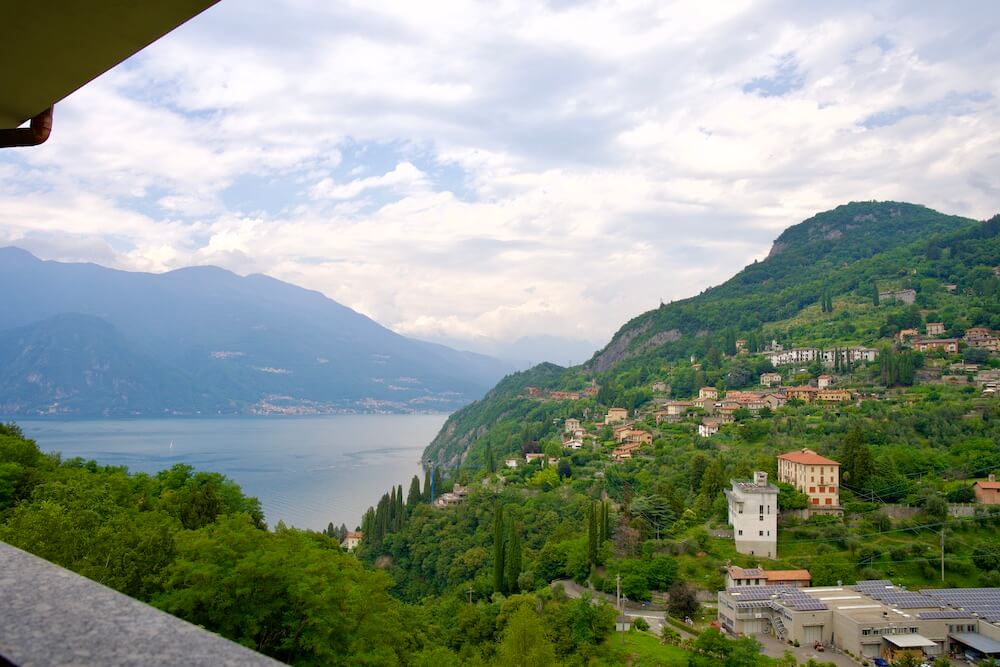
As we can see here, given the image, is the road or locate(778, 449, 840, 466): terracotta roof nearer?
the road

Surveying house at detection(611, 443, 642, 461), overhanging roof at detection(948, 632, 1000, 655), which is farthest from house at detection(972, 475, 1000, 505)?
house at detection(611, 443, 642, 461)

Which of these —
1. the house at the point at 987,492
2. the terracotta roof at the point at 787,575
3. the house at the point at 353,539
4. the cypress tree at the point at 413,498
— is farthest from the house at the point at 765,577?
the house at the point at 353,539

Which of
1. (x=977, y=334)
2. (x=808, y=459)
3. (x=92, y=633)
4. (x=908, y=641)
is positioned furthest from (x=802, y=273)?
(x=92, y=633)

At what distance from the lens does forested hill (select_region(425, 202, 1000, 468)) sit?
47.4 metres

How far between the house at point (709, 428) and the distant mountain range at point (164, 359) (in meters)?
103

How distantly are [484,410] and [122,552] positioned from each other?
5909 centimetres

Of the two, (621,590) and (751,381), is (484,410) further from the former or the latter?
(621,590)

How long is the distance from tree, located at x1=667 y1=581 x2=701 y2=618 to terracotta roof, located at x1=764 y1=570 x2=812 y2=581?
2.15m

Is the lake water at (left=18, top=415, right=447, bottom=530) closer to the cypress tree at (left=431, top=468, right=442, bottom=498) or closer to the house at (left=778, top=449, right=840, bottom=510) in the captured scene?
the cypress tree at (left=431, top=468, right=442, bottom=498)

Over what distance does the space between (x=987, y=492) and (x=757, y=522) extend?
6436 mm

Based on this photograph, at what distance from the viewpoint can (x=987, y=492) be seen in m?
18.8

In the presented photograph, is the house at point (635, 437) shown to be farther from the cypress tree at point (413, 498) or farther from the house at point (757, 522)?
the house at point (757, 522)

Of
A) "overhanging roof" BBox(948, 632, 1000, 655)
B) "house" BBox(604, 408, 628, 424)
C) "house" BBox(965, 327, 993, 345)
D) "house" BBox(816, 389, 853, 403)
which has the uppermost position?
"house" BBox(965, 327, 993, 345)

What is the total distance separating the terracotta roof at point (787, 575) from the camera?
16.6 m
